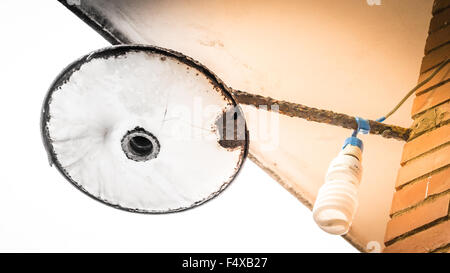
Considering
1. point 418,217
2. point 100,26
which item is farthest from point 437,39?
point 100,26

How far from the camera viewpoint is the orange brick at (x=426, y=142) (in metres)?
1.38

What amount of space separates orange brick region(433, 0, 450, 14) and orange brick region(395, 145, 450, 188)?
0.76 meters

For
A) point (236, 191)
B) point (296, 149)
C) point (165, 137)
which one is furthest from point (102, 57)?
point (236, 191)

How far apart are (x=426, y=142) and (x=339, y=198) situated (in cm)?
58

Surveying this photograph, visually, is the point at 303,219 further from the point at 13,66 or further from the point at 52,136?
the point at 13,66

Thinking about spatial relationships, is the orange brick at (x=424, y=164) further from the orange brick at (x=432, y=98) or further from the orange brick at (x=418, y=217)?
the orange brick at (x=432, y=98)

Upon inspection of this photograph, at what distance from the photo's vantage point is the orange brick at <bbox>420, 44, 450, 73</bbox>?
1580mm

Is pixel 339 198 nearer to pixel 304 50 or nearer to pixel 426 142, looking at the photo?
pixel 426 142

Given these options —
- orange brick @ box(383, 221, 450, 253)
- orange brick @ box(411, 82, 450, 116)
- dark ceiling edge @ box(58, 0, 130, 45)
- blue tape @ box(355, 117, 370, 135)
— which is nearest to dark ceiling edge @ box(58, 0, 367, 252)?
dark ceiling edge @ box(58, 0, 130, 45)

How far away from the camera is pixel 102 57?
1.17 metres

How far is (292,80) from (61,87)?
4.21 ft

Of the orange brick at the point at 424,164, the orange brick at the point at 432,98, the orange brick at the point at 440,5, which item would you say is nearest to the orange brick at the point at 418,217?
the orange brick at the point at 424,164

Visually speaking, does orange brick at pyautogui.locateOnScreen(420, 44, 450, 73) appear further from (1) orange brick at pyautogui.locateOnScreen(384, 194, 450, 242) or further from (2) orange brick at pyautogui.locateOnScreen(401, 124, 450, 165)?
(1) orange brick at pyautogui.locateOnScreen(384, 194, 450, 242)

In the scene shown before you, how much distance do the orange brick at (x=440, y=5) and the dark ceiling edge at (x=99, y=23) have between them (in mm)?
1523
